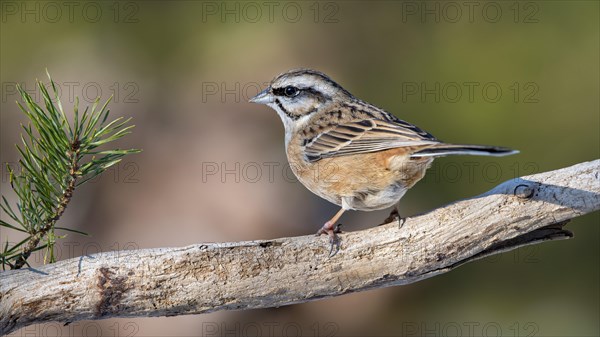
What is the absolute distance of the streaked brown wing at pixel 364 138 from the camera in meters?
2.79

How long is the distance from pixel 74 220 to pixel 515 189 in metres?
2.73

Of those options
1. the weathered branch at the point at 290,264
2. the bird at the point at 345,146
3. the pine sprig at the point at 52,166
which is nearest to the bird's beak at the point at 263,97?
the bird at the point at 345,146

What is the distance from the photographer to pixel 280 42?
5023 millimetres

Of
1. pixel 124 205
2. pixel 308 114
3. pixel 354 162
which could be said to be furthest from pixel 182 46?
pixel 354 162

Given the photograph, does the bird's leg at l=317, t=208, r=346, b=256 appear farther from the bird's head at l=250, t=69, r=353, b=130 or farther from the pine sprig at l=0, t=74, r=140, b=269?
the bird's head at l=250, t=69, r=353, b=130

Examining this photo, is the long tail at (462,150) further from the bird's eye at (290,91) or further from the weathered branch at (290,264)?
the bird's eye at (290,91)

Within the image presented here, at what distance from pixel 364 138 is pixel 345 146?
11cm

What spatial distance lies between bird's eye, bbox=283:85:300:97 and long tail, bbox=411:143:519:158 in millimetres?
865

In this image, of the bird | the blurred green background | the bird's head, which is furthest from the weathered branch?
the blurred green background

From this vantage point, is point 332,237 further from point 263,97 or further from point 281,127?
point 281,127

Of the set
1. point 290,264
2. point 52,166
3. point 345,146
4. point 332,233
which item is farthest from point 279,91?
point 52,166

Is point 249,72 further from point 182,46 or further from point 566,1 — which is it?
point 566,1

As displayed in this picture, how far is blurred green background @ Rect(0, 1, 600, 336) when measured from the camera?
A: 400 centimetres

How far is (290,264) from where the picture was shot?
2.41 metres
